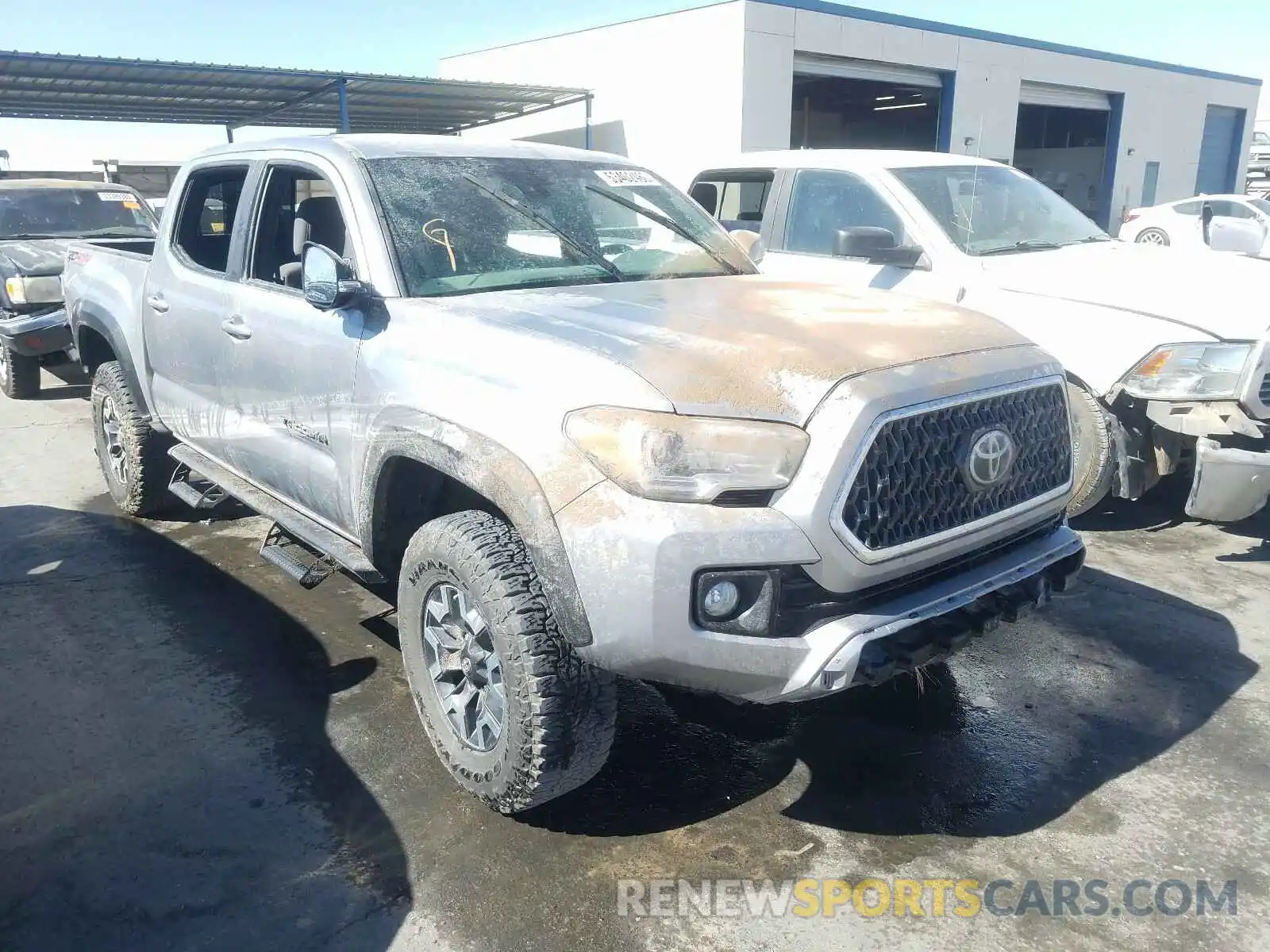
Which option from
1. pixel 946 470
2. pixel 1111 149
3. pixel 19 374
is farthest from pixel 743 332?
pixel 1111 149

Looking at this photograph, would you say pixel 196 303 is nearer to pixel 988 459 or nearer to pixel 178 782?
pixel 178 782

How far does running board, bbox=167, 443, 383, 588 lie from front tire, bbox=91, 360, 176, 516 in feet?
1.20

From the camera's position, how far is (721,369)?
251 cm

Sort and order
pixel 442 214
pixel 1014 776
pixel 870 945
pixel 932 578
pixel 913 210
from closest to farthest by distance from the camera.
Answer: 1. pixel 870 945
2. pixel 932 578
3. pixel 1014 776
4. pixel 442 214
5. pixel 913 210

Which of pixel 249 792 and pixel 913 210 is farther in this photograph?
pixel 913 210

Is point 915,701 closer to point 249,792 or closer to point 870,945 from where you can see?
point 870,945

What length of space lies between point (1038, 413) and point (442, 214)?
80.9 inches

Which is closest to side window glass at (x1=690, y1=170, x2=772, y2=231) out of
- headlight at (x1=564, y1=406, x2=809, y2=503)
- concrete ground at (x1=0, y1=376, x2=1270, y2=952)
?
concrete ground at (x1=0, y1=376, x2=1270, y2=952)

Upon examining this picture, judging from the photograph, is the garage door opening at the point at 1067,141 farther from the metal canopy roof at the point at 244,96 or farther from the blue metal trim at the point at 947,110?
the metal canopy roof at the point at 244,96

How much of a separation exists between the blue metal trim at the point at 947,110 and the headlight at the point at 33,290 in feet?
62.7

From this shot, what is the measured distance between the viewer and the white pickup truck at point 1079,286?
14.6 ft

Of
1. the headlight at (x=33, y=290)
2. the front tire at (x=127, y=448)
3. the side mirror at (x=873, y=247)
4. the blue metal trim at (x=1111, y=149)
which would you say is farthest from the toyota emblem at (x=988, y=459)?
the blue metal trim at (x=1111, y=149)

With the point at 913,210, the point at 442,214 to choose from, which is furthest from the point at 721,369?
the point at 913,210

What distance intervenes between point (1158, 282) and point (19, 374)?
9.32m
